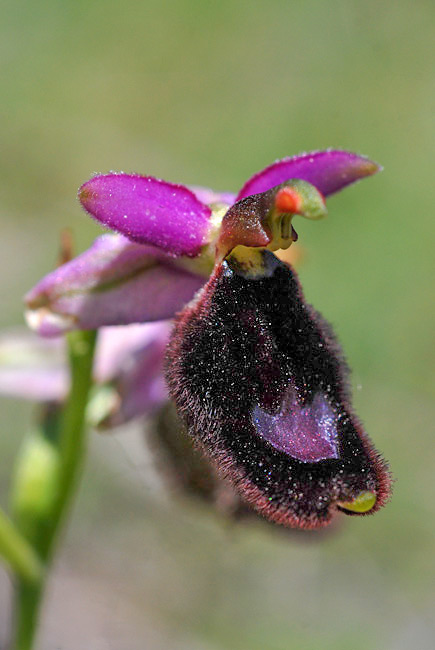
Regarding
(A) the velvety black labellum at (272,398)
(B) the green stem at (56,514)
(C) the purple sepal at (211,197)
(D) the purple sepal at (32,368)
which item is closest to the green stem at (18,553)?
(B) the green stem at (56,514)

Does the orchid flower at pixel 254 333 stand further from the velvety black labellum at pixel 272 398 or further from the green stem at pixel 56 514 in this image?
the green stem at pixel 56 514

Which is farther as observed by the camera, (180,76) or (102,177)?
(180,76)

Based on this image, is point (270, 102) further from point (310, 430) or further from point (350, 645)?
point (310, 430)

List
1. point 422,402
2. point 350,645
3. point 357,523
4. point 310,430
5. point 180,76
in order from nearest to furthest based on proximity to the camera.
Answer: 1. point 310,430
2. point 350,645
3. point 357,523
4. point 422,402
5. point 180,76

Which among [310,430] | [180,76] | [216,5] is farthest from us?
[216,5]

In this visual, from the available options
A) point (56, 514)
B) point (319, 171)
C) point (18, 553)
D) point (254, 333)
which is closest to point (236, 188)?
point (56, 514)

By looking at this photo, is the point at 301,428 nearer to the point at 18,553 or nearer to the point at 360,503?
the point at 360,503

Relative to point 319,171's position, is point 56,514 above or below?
below

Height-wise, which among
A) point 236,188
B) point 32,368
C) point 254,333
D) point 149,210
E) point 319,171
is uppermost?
point 319,171

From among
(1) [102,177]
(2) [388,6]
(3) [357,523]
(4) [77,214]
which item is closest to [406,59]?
(2) [388,6]
